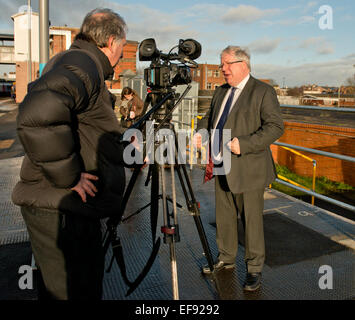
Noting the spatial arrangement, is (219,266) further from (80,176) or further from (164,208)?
(80,176)

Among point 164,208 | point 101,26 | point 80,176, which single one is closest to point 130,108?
point 164,208

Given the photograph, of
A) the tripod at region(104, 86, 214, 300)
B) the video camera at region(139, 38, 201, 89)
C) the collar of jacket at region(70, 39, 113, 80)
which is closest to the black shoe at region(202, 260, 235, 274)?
the tripod at region(104, 86, 214, 300)

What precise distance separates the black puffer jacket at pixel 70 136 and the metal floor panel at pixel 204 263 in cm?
117

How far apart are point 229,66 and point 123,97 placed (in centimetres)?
481

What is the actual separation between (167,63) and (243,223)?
1.49 m

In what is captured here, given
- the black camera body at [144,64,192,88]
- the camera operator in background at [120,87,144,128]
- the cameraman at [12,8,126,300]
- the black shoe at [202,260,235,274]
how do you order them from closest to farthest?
1. the cameraman at [12,8,126,300]
2. the black camera body at [144,64,192,88]
3. the black shoe at [202,260,235,274]
4. the camera operator in background at [120,87,144,128]

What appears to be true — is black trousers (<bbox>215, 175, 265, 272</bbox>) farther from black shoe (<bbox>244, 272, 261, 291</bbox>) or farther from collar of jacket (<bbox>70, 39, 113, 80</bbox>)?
collar of jacket (<bbox>70, 39, 113, 80</bbox>)

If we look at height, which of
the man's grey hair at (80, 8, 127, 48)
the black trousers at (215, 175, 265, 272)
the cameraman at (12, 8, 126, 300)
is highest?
the man's grey hair at (80, 8, 127, 48)

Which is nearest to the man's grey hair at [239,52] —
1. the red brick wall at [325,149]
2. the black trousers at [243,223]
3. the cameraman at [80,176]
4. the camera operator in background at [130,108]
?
the black trousers at [243,223]

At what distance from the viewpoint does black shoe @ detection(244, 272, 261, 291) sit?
8.92 feet

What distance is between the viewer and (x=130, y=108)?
7051 millimetres
